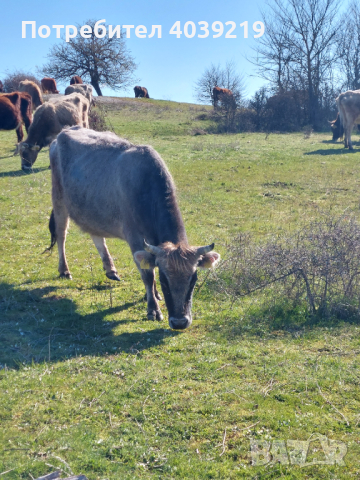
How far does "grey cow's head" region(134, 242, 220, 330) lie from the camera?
5594mm

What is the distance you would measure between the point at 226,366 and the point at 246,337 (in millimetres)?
835

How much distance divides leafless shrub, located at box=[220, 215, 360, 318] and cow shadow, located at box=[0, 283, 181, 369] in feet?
6.05

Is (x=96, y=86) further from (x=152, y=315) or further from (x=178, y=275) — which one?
(x=178, y=275)

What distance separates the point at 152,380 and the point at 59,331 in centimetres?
194

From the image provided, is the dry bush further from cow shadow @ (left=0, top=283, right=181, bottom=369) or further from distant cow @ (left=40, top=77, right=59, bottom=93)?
cow shadow @ (left=0, top=283, right=181, bottom=369)

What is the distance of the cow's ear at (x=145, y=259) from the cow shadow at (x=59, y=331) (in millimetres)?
911

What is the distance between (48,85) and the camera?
1684 inches

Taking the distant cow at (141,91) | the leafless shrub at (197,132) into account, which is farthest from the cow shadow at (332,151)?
the distant cow at (141,91)

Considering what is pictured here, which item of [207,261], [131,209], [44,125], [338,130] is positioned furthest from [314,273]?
[338,130]

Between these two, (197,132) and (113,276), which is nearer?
(113,276)

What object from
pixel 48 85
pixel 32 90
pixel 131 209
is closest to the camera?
pixel 131 209

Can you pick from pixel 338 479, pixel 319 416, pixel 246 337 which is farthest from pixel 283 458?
pixel 246 337

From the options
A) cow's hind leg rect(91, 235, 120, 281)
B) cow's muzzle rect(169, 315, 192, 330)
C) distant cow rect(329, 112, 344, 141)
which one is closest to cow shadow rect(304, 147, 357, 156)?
distant cow rect(329, 112, 344, 141)

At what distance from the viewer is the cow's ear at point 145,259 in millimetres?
6012
